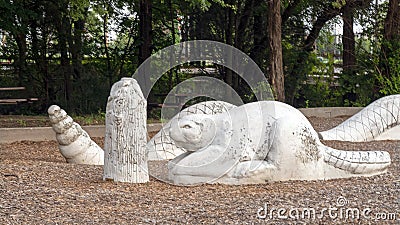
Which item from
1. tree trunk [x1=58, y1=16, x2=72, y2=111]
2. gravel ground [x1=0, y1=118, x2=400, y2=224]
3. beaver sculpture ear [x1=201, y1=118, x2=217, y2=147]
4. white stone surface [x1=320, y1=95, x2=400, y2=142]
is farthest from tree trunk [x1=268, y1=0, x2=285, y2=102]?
beaver sculpture ear [x1=201, y1=118, x2=217, y2=147]

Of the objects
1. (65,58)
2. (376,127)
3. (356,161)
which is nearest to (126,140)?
(356,161)

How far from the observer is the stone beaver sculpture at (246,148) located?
6887 millimetres

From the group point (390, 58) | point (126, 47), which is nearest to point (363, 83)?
point (390, 58)

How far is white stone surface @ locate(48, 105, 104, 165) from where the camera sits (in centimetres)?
858

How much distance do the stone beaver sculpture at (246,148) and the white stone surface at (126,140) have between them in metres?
0.35

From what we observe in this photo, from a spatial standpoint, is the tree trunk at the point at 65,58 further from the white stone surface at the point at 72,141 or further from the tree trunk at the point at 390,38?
the white stone surface at the point at 72,141

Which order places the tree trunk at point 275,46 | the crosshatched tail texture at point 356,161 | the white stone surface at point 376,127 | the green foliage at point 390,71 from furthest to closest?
the green foliage at point 390,71, the tree trunk at point 275,46, the white stone surface at point 376,127, the crosshatched tail texture at point 356,161

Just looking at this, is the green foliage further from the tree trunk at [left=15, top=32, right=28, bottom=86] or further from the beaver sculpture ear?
the beaver sculpture ear

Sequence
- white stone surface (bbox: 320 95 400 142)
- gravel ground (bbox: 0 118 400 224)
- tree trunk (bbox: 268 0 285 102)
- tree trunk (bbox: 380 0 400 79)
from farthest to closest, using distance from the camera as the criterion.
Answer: tree trunk (bbox: 380 0 400 79), tree trunk (bbox: 268 0 285 102), white stone surface (bbox: 320 95 400 142), gravel ground (bbox: 0 118 400 224)

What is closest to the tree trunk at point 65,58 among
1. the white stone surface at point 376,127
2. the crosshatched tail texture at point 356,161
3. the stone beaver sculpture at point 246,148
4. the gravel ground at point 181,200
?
the white stone surface at point 376,127

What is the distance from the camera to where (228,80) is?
1750 cm

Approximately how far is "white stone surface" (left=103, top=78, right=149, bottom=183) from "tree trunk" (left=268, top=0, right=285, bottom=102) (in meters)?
7.27

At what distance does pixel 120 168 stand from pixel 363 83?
1158cm

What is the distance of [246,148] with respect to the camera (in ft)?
22.6
